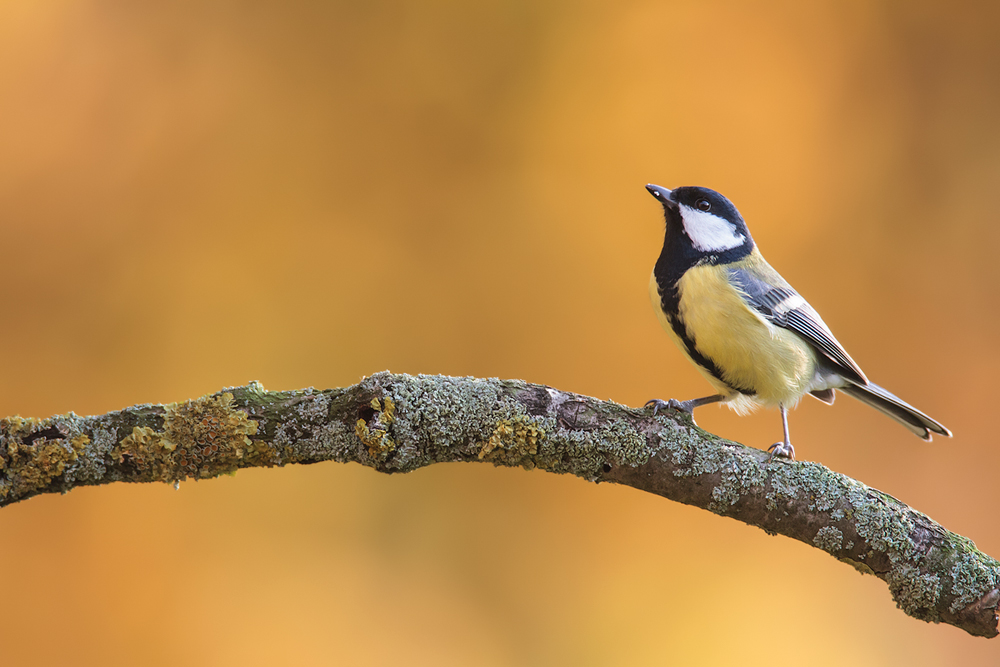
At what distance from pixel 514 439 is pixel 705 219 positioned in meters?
0.85

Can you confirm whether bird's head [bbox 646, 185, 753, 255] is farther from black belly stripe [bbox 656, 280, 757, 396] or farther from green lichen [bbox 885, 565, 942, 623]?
green lichen [bbox 885, 565, 942, 623]

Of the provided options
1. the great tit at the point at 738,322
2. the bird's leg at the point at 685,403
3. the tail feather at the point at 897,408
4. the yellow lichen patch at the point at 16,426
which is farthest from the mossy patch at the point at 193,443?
the tail feather at the point at 897,408

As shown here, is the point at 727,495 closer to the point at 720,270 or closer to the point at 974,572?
the point at 974,572

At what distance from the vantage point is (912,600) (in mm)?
1201

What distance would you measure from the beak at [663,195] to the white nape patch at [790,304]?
36cm

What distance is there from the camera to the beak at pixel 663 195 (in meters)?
1.71

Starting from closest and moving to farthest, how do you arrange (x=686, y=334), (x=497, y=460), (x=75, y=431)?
1. (x=75, y=431)
2. (x=497, y=460)
3. (x=686, y=334)

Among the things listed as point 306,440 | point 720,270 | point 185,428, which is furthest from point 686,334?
point 185,428

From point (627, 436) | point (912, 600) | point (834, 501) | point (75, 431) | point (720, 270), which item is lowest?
point (912, 600)

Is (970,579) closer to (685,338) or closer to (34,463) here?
(685,338)

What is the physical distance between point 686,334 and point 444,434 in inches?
26.8

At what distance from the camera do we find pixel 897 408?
1.71 meters

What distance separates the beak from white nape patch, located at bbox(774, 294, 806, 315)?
357 mm

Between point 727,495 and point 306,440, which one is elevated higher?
point 306,440
